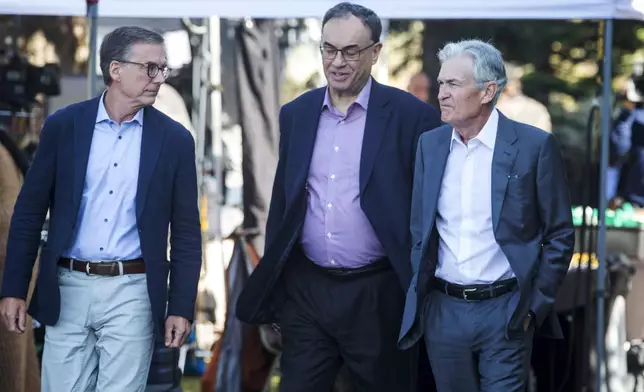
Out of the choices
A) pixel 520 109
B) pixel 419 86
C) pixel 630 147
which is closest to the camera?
pixel 630 147

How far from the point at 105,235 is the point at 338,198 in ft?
3.16

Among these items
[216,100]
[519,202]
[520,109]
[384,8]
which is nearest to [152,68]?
[519,202]

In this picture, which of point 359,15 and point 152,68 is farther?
point 359,15

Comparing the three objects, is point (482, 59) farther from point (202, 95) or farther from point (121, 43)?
point (202, 95)

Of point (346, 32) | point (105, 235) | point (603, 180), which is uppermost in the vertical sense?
point (346, 32)

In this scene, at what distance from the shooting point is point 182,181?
4789 mm

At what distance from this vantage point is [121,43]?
4652mm

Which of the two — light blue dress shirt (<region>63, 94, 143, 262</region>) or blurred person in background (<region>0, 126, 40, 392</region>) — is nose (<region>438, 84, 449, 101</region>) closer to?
light blue dress shirt (<region>63, 94, 143, 262</region>)

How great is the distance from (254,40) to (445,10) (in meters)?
2.52

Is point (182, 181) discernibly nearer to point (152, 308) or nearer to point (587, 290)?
point (152, 308)

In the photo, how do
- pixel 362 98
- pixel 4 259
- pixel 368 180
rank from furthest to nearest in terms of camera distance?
pixel 4 259 < pixel 362 98 < pixel 368 180

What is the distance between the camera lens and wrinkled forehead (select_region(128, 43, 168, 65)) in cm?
464

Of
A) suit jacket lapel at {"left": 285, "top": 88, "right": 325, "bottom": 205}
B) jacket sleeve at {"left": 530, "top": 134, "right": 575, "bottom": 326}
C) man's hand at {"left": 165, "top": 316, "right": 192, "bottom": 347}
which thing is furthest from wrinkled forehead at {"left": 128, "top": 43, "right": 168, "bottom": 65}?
jacket sleeve at {"left": 530, "top": 134, "right": 575, "bottom": 326}

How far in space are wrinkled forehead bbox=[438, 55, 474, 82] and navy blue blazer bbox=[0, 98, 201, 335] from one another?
1.08m
